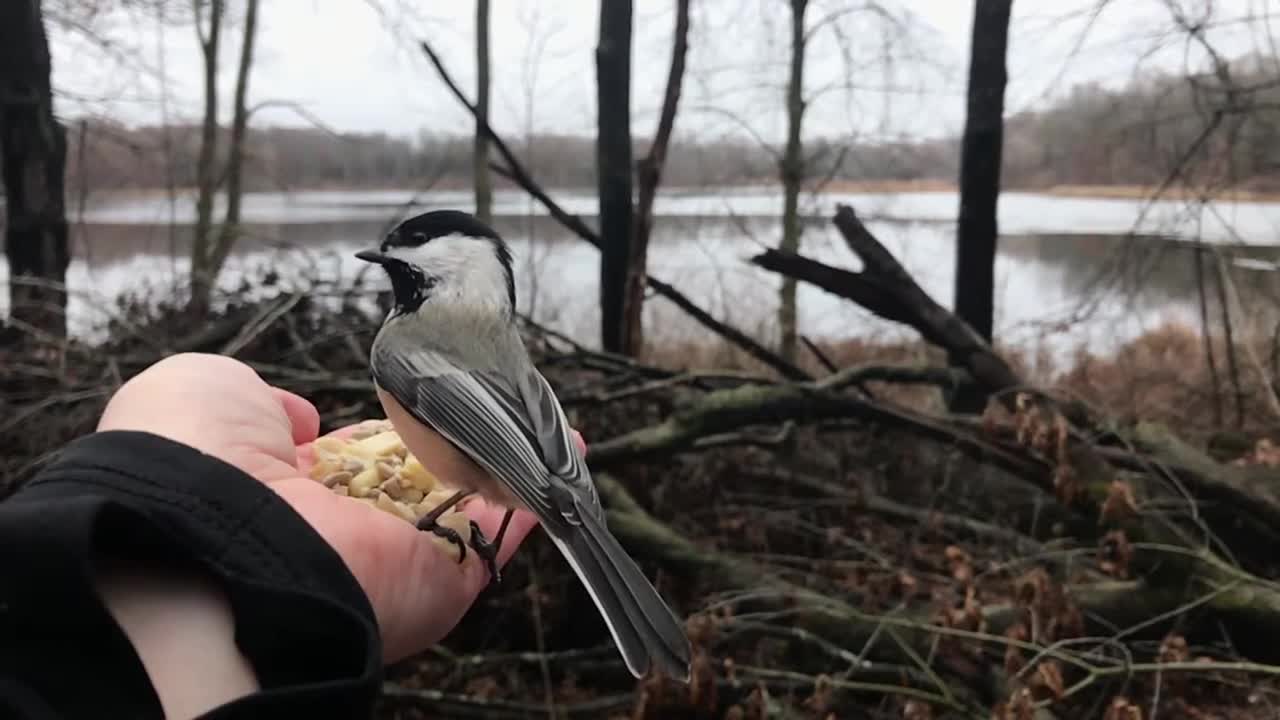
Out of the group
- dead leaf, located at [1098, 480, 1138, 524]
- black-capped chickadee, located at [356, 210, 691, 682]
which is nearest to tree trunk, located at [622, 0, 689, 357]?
dead leaf, located at [1098, 480, 1138, 524]

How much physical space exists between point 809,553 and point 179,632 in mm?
1968

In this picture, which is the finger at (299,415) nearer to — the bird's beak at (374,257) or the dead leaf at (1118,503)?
the bird's beak at (374,257)

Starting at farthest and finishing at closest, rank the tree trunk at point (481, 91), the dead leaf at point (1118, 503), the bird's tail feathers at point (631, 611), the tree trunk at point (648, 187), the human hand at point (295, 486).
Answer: the tree trunk at point (481, 91) < the tree trunk at point (648, 187) < the dead leaf at point (1118, 503) < the human hand at point (295, 486) < the bird's tail feathers at point (631, 611)

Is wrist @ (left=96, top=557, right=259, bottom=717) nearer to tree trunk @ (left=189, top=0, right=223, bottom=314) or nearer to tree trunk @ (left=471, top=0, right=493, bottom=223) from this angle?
tree trunk @ (left=471, top=0, right=493, bottom=223)

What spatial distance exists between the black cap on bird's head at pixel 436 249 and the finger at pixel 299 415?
0.65 ft

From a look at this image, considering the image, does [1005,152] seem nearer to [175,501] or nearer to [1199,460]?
[1199,460]

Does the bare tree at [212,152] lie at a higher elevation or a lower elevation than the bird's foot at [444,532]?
higher

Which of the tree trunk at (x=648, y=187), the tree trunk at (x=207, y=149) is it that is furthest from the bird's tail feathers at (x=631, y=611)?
the tree trunk at (x=207, y=149)

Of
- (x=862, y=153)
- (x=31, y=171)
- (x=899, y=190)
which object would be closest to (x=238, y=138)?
(x=31, y=171)

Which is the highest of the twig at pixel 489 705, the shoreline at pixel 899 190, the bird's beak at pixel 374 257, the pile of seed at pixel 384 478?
the shoreline at pixel 899 190

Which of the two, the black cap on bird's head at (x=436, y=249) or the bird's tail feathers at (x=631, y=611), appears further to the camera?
the black cap on bird's head at (x=436, y=249)

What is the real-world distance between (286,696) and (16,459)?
207cm

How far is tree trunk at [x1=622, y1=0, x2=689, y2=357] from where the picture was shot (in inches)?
103

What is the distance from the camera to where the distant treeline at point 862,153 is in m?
2.63
